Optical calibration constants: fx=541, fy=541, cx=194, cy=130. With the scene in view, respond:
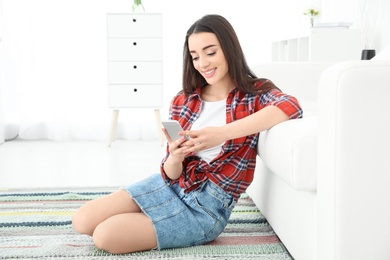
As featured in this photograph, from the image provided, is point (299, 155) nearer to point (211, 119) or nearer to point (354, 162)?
point (354, 162)

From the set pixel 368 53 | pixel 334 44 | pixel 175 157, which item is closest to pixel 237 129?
pixel 175 157

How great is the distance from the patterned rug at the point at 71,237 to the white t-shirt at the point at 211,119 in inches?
Answer: 10.9

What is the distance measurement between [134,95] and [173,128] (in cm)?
235

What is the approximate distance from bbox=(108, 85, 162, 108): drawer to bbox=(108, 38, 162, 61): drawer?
0.20m

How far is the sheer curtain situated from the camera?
14.0ft

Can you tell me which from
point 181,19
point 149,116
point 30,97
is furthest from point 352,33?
point 30,97

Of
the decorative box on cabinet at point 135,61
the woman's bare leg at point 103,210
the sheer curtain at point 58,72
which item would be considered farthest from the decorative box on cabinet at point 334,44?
the sheer curtain at point 58,72

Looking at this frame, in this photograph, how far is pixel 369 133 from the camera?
3.38ft

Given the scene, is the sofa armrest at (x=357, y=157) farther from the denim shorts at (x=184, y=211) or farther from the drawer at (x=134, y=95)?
the drawer at (x=134, y=95)

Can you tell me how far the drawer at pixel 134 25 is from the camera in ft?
12.3

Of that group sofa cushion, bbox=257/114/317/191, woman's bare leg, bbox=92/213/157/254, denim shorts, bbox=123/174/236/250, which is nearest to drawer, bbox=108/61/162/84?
denim shorts, bbox=123/174/236/250

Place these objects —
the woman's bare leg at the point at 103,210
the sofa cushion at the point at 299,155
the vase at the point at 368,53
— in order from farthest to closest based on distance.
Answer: the vase at the point at 368,53 → the woman's bare leg at the point at 103,210 → the sofa cushion at the point at 299,155

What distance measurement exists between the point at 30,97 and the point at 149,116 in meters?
0.97

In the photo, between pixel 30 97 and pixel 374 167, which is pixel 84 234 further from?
pixel 30 97
